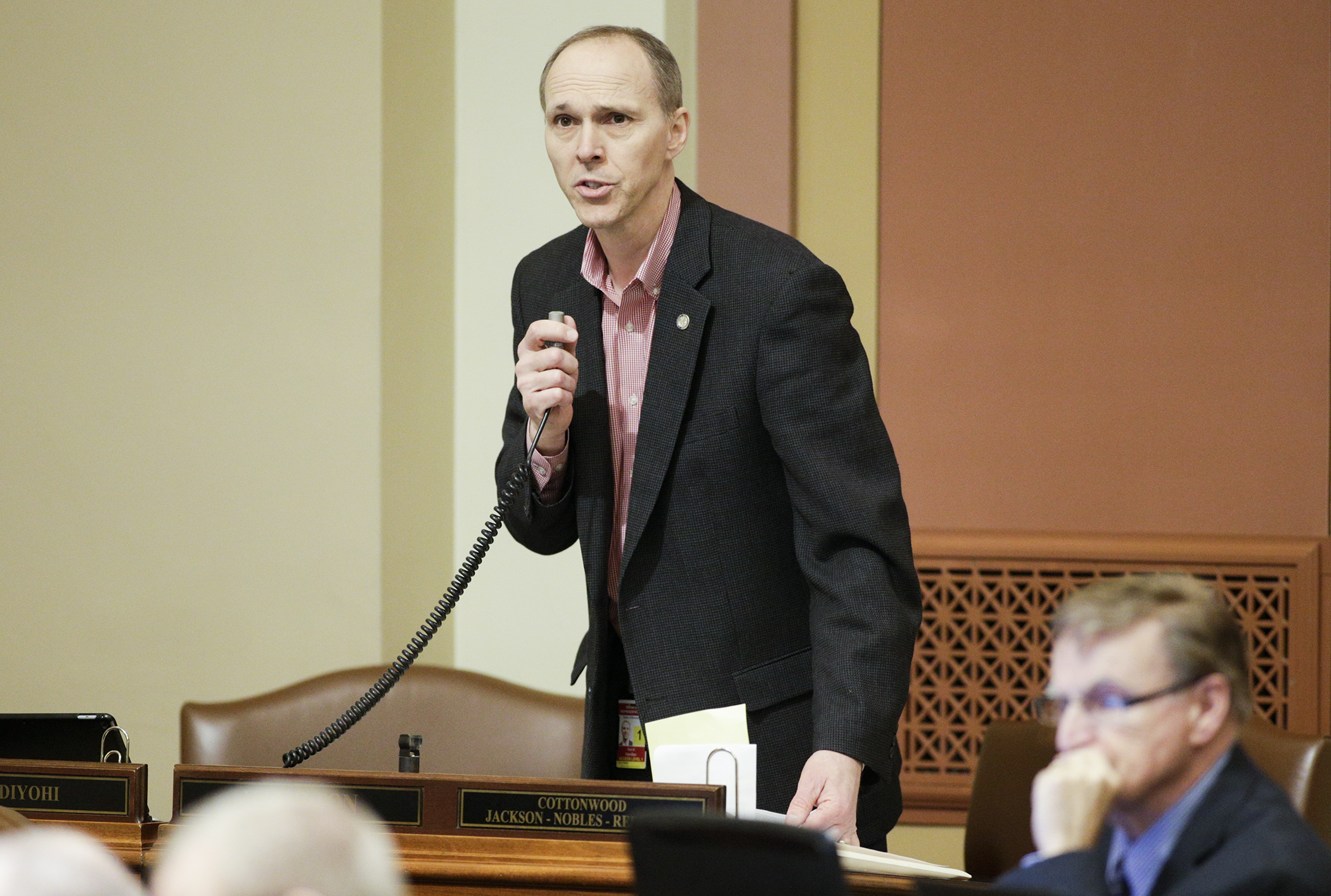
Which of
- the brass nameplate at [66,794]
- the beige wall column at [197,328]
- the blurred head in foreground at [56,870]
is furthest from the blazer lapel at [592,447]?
the blurred head in foreground at [56,870]

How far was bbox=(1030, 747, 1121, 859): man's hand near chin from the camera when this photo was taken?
Result: 1.03 m

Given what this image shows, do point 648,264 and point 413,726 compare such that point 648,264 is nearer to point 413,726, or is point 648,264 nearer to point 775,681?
point 775,681

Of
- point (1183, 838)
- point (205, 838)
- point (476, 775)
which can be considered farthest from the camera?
point (476, 775)

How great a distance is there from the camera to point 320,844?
2.68 ft

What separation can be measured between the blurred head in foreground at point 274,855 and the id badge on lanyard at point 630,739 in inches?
53.3

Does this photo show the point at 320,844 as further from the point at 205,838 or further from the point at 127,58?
the point at 127,58

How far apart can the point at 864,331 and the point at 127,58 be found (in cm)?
176

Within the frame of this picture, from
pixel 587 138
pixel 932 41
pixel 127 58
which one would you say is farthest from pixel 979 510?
pixel 127 58

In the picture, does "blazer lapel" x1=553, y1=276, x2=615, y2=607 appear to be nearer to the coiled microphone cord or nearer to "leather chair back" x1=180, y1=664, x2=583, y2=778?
the coiled microphone cord

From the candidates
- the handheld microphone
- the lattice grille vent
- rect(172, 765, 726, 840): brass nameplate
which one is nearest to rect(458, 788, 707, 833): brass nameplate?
rect(172, 765, 726, 840): brass nameplate

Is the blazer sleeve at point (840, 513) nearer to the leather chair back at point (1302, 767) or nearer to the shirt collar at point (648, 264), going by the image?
the shirt collar at point (648, 264)

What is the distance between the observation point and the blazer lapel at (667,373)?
2094 millimetres

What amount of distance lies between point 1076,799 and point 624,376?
128 centimetres

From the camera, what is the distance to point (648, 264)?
220 centimetres
